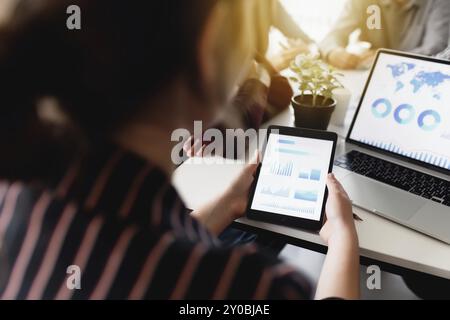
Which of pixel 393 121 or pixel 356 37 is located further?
pixel 356 37

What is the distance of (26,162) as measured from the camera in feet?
1.51

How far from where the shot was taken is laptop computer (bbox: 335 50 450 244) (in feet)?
2.72

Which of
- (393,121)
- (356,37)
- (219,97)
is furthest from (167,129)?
(356,37)

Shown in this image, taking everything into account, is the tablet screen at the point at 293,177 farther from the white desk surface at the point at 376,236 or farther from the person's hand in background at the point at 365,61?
the person's hand in background at the point at 365,61

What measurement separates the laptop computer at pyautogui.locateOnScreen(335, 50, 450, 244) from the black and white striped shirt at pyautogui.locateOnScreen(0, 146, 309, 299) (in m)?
0.46

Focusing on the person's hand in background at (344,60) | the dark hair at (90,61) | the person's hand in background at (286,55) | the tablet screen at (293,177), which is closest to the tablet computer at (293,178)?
the tablet screen at (293,177)

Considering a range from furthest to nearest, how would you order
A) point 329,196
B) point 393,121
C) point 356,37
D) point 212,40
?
point 356,37
point 393,121
point 329,196
point 212,40

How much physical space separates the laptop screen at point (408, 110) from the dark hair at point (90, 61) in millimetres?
693

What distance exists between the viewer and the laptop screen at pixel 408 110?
926 mm

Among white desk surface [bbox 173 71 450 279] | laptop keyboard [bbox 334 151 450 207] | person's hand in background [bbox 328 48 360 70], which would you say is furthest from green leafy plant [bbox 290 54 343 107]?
person's hand in background [bbox 328 48 360 70]

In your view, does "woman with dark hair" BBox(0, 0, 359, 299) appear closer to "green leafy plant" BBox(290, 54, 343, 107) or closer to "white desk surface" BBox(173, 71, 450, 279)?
"white desk surface" BBox(173, 71, 450, 279)

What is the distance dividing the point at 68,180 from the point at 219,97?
0.18 meters

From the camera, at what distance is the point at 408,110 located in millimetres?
958
